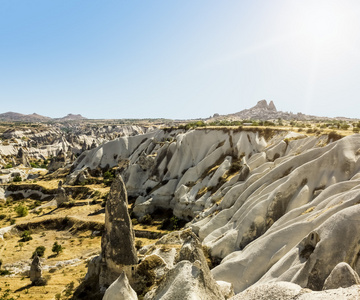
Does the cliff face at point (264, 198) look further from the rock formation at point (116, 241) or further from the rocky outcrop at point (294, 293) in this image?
the rock formation at point (116, 241)

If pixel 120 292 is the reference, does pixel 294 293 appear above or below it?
above

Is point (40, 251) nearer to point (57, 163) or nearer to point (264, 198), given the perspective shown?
point (264, 198)

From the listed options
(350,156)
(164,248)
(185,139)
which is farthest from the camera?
(185,139)

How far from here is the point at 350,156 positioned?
23297 mm

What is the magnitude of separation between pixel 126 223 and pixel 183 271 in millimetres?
11614

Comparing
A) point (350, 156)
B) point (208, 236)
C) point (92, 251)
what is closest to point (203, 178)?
point (208, 236)

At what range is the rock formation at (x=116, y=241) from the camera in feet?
63.9

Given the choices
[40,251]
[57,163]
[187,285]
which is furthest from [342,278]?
[57,163]

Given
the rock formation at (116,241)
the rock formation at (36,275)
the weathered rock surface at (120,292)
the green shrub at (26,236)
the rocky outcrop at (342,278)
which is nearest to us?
the rocky outcrop at (342,278)

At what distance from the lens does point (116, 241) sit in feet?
64.8

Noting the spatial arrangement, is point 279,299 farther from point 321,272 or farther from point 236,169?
point 236,169

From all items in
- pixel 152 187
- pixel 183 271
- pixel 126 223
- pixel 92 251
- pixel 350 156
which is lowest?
pixel 92 251

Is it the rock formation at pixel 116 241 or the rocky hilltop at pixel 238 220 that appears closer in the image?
the rocky hilltop at pixel 238 220

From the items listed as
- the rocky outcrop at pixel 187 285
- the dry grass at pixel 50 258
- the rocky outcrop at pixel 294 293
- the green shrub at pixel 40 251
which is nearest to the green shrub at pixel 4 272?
the dry grass at pixel 50 258
